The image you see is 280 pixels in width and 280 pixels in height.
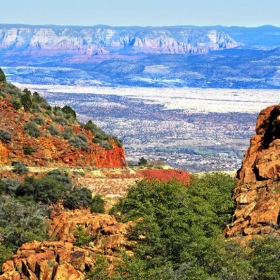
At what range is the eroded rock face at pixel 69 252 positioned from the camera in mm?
21250

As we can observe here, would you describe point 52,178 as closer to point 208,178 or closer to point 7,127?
point 208,178

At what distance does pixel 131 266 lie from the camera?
20.4 m

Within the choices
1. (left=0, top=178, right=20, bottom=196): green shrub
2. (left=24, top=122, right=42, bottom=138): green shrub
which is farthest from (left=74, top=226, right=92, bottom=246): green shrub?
(left=24, top=122, right=42, bottom=138): green shrub

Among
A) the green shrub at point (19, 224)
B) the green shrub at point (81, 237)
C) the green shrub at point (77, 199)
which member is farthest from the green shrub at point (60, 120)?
the green shrub at point (81, 237)

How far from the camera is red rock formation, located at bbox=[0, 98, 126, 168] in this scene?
42.8 m

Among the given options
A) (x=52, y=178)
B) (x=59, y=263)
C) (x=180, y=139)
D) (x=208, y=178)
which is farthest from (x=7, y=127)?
(x=180, y=139)

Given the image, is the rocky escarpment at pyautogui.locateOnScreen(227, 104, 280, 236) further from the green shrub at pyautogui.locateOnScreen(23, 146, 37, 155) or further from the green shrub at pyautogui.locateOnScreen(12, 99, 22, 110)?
the green shrub at pyautogui.locateOnScreen(12, 99, 22, 110)

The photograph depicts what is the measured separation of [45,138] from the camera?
45344 millimetres

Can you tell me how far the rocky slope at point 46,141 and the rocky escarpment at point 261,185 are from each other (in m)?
15.7

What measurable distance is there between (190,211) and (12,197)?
1014cm

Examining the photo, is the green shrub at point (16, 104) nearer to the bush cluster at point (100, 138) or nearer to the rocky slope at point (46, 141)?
the rocky slope at point (46, 141)

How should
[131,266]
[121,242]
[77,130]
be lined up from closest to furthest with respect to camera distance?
[131,266] → [121,242] → [77,130]

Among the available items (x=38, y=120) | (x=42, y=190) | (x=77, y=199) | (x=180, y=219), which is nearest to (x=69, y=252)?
(x=180, y=219)

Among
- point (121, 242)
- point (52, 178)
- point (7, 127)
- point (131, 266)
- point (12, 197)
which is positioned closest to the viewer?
point (131, 266)
